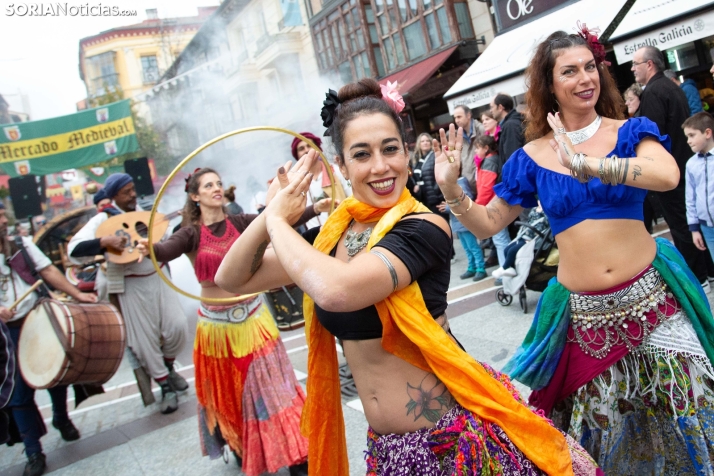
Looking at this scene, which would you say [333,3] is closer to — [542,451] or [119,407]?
[119,407]

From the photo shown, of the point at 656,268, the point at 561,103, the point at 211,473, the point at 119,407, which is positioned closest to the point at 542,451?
the point at 656,268

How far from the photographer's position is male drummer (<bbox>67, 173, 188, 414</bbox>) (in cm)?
495

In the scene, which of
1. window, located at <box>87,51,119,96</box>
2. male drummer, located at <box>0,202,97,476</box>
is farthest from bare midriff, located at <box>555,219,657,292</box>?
window, located at <box>87,51,119,96</box>

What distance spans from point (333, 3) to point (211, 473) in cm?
1481

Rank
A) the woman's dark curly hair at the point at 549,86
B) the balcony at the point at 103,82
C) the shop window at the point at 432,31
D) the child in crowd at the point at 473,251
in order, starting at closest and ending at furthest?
the woman's dark curly hair at the point at 549,86 → the child in crowd at the point at 473,251 → the shop window at the point at 432,31 → the balcony at the point at 103,82

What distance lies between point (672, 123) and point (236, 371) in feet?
12.8

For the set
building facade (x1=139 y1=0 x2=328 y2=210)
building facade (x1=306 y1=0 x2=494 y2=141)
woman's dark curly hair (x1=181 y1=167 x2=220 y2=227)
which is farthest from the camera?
building facade (x1=139 y1=0 x2=328 y2=210)

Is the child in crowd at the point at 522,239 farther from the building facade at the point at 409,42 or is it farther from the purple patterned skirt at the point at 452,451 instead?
the building facade at the point at 409,42

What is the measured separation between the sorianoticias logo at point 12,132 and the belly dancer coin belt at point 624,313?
456 inches

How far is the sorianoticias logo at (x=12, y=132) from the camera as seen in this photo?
11.0m

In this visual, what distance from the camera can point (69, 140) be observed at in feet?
37.1

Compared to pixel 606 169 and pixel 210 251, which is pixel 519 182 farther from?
pixel 210 251

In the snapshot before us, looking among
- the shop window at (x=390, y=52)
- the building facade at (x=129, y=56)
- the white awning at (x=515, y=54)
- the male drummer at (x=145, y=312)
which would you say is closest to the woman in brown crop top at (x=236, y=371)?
the male drummer at (x=145, y=312)

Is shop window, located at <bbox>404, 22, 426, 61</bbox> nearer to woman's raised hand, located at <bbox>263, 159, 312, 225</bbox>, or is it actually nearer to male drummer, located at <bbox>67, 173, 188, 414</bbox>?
male drummer, located at <bbox>67, 173, 188, 414</bbox>
